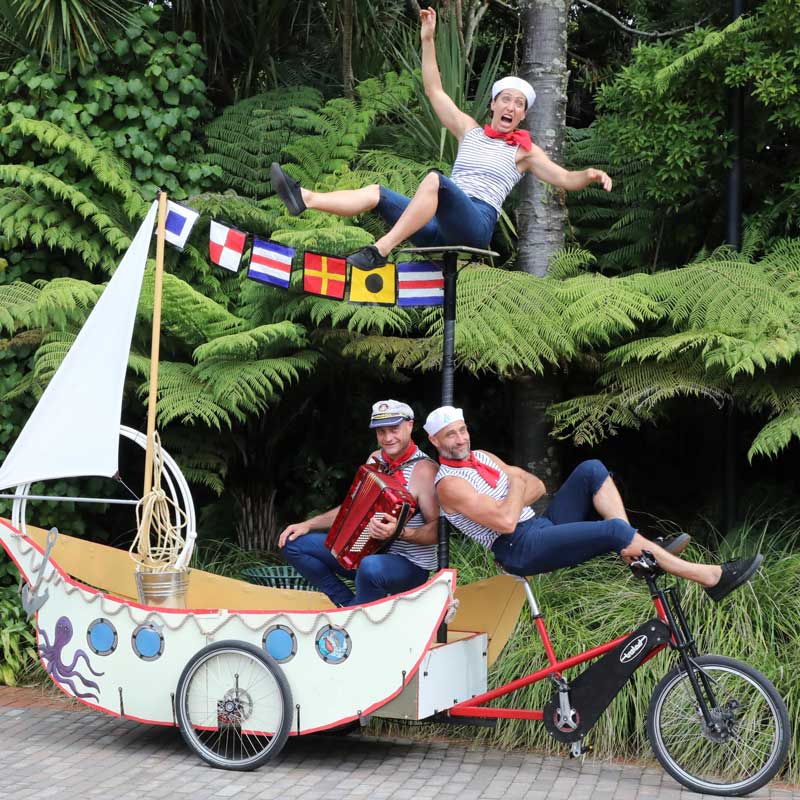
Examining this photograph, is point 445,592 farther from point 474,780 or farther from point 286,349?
point 286,349

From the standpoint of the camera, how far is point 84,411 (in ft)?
18.5

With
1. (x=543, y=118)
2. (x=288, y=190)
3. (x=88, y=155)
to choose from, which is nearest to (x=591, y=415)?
(x=543, y=118)

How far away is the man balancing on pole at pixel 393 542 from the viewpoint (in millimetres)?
5445

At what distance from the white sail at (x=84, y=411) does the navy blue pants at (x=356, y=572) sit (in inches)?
41.3

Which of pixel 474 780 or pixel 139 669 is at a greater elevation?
pixel 139 669

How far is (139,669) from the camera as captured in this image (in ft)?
18.0

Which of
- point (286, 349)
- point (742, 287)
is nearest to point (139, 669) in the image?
point (286, 349)

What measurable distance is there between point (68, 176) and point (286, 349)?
230 centimetres

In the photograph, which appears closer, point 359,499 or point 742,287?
point 359,499

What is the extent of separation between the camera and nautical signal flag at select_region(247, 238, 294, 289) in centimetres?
564

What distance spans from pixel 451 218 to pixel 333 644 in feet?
6.89

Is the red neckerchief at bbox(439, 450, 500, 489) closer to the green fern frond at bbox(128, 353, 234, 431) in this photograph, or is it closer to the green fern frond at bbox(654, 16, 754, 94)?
the green fern frond at bbox(128, 353, 234, 431)

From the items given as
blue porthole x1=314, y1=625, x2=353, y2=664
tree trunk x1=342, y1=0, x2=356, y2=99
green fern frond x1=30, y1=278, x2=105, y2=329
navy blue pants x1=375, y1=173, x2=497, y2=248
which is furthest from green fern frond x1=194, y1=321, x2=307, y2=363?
tree trunk x1=342, y1=0, x2=356, y2=99

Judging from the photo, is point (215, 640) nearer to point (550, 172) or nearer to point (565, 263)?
point (550, 172)
